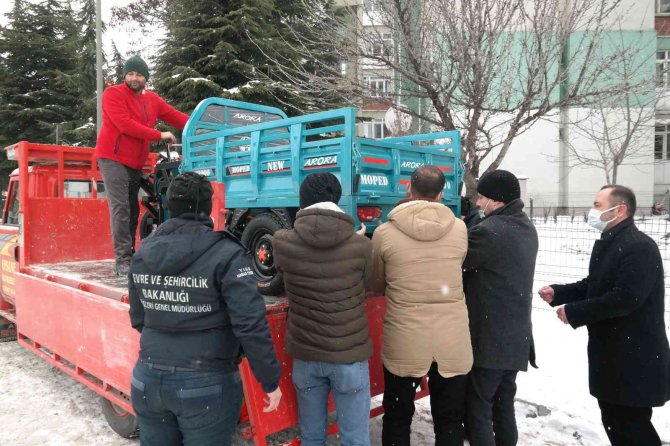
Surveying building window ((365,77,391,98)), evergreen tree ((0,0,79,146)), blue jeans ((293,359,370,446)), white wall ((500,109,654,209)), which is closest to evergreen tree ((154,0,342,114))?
building window ((365,77,391,98))

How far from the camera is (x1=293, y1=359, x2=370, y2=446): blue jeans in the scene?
2621mm

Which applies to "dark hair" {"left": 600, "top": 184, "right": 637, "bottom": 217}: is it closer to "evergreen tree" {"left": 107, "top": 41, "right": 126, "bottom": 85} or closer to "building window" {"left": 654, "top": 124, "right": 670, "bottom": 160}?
"evergreen tree" {"left": 107, "top": 41, "right": 126, "bottom": 85}

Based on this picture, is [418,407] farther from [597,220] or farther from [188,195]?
[188,195]

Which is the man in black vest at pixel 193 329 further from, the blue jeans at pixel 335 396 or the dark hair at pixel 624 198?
the dark hair at pixel 624 198

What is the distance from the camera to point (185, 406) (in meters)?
2.14

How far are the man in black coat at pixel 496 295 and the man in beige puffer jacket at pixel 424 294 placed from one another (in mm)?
165

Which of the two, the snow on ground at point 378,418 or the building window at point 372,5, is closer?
the snow on ground at point 378,418

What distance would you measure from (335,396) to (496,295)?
1111 mm

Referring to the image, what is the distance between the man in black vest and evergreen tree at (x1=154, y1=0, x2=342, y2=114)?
11433 millimetres

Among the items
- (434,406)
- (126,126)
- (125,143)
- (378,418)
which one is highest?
(126,126)

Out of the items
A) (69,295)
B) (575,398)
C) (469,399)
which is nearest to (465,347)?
(469,399)

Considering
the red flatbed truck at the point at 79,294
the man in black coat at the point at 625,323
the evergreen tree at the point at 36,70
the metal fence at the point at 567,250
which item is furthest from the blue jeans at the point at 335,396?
the evergreen tree at the point at 36,70

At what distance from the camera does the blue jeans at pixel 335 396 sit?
2.62m

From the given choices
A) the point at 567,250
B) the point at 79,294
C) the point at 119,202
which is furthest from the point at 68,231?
the point at 567,250
